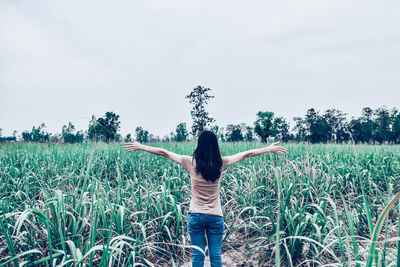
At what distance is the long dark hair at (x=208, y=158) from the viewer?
2.14 m

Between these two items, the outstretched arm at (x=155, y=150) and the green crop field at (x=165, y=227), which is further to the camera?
the outstretched arm at (x=155, y=150)

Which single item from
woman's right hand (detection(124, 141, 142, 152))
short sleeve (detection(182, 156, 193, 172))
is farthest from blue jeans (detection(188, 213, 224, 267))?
woman's right hand (detection(124, 141, 142, 152))

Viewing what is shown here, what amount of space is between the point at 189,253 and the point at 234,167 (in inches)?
97.3

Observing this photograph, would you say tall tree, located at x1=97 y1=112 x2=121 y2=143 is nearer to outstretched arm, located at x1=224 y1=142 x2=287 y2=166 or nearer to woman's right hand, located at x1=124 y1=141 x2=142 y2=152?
woman's right hand, located at x1=124 y1=141 x2=142 y2=152

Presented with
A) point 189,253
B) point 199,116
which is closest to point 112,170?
point 189,253

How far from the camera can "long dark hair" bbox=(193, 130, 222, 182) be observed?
2.14 metres

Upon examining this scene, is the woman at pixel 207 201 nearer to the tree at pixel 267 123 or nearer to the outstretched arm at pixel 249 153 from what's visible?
the outstretched arm at pixel 249 153

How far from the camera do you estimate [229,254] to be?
2803 mm

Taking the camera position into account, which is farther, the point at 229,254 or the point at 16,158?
the point at 16,158

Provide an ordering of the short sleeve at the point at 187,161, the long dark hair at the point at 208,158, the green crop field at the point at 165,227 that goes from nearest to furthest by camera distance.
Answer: the green crop field at the point at 165,227
the long dark hair at the point at 208,158
the short sleeve at the point at 187,161

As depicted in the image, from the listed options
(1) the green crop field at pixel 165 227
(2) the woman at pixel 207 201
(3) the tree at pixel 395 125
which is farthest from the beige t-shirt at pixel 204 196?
(3) the tree at pixel 395 125

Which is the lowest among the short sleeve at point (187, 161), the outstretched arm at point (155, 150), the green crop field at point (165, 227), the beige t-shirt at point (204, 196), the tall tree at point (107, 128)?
the green crop field at point (165, 227)

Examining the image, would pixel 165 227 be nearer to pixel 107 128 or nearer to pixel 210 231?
pixel 210 231

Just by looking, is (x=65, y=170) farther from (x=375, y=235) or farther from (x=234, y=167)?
(x=375, y=235)
